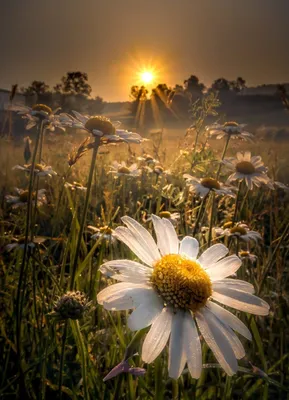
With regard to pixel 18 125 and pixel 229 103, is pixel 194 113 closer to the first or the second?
pixel 18 125

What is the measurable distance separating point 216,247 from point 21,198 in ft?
4.15

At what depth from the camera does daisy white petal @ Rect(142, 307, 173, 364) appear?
2.02 ft

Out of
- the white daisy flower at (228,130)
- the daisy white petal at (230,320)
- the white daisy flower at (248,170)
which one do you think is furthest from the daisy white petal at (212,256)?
the white daisy flower at (228,130)

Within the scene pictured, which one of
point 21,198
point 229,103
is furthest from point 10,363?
point 229,103

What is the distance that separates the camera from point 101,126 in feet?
3.39

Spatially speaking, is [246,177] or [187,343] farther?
[246,177]

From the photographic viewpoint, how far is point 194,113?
5.82 feet

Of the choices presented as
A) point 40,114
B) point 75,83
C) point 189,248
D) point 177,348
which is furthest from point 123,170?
point 75,83

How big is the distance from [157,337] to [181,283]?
0.40 ft

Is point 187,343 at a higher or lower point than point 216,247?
lower

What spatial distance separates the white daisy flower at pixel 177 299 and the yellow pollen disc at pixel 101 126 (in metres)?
0.30

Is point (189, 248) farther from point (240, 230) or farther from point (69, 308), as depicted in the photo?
point (240, 230)

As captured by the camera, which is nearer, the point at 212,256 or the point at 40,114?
the point at 212,256

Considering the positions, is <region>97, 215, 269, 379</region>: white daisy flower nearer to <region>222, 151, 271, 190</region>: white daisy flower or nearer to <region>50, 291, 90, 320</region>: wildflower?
<region>50, 291, 90, 320</region>: wildflower
